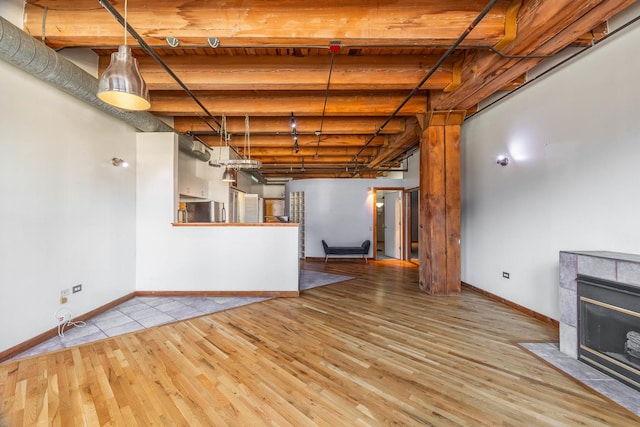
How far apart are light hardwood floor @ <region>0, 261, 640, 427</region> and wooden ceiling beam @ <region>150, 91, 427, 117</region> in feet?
10.6

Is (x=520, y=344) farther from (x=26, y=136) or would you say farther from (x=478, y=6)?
(x=26, y=136)

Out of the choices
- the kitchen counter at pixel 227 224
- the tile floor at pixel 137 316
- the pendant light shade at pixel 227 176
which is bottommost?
the tile floor at pixel 137 316

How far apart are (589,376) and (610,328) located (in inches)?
17.9

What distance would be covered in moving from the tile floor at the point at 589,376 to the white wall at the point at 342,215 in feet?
18.8

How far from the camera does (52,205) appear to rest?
2.95m

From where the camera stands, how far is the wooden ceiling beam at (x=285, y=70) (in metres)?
3.29

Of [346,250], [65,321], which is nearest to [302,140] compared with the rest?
[346,250]

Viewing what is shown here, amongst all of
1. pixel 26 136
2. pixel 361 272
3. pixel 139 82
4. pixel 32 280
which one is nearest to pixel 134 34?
pixel 139 82

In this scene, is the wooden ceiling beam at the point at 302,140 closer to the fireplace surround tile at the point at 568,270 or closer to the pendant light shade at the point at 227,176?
the pendant light shade at the point at 227,176

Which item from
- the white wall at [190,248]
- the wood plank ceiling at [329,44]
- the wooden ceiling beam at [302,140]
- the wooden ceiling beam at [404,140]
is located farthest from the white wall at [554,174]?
the white wall at [190,248]

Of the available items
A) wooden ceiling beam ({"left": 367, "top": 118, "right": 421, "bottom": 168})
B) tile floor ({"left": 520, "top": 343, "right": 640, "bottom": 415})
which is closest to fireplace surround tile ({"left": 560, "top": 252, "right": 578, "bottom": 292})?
tile floor ({"left": 520, "top": 343, "right": 640, "bottom": 415})

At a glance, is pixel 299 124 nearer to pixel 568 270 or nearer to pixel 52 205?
pixel 52 205

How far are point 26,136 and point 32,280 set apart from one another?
59.7 inches

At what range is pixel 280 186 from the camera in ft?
38.5
